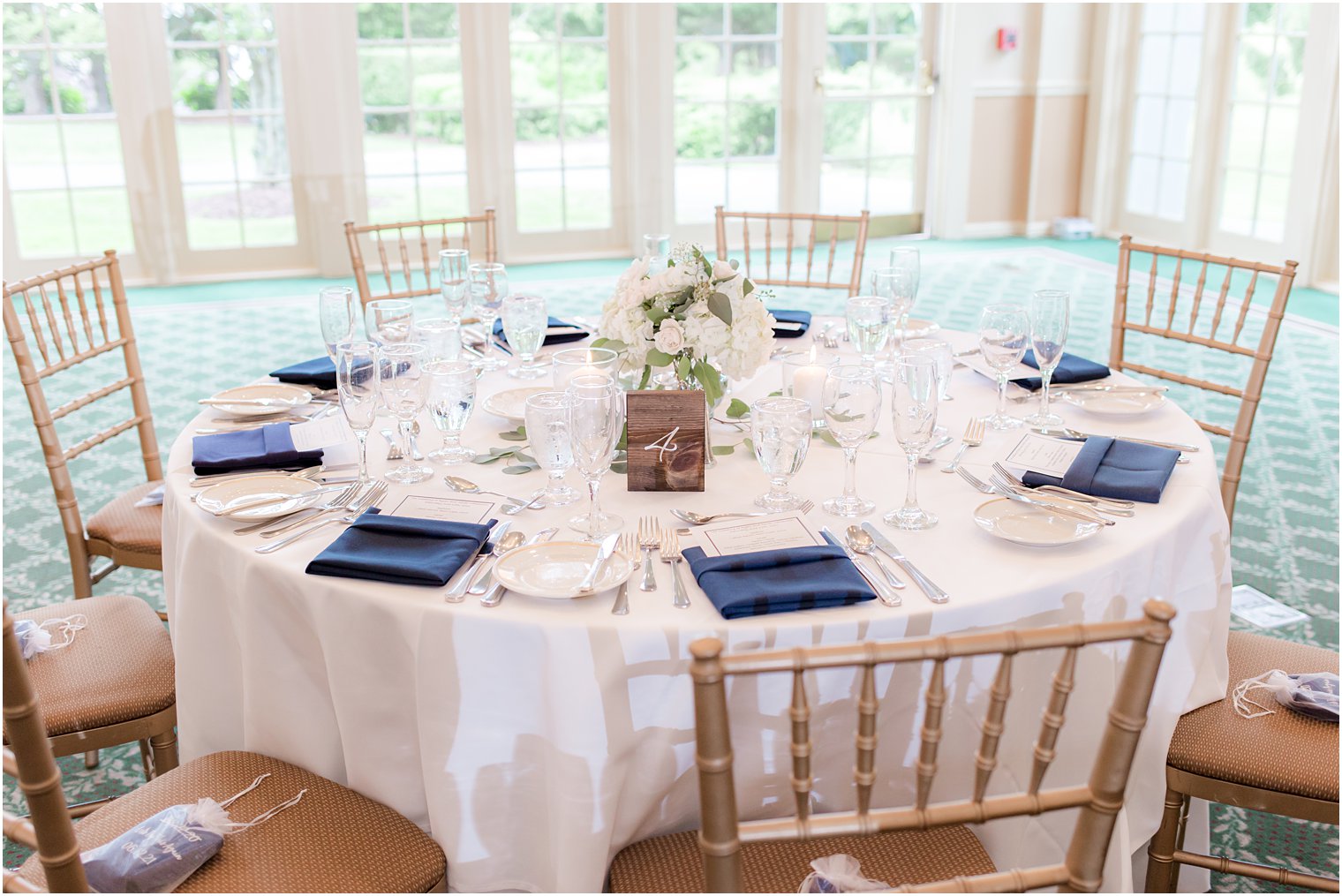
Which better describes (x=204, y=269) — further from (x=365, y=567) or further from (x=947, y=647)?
(x=947, y=647)

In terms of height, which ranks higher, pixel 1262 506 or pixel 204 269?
pixel 204 269

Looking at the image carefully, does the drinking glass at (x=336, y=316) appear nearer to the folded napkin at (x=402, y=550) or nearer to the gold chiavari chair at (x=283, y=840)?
the folded napkin at (x=402, y=550)

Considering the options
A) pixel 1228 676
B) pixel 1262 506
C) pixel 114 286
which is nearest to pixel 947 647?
pixel 1228 676

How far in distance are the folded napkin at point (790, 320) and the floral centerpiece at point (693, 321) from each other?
0.77 m

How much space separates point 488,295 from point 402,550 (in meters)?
1.06

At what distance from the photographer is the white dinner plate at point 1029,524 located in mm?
1538

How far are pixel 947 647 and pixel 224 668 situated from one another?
1.20 meters

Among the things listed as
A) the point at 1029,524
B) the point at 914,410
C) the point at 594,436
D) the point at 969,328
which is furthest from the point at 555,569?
the point at 969,328

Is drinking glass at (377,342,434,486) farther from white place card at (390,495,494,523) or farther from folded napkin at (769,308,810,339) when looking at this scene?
folded napkin at (769,308,810,339)

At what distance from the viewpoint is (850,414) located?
1.58 metres

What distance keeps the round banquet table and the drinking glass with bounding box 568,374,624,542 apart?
0.05 metres

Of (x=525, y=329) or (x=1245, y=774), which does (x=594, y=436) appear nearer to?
(x=525, y=329)

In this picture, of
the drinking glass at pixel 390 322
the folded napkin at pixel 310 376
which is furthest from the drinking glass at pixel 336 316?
the folded napkin at pixel 310 376

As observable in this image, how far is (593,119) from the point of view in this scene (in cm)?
716
